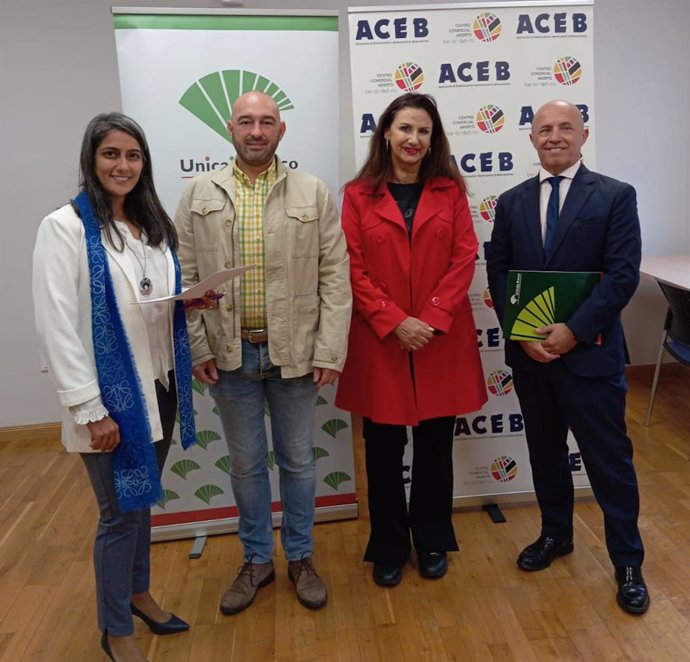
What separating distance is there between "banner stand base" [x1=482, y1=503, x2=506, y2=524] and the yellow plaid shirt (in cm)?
145

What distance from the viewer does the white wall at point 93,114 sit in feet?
12.0

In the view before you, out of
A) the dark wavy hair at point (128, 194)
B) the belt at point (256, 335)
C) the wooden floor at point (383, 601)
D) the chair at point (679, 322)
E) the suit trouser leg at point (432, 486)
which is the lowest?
the wooden floor at point (383, 601)

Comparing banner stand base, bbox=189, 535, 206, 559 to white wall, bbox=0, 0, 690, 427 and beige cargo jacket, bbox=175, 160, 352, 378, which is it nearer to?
beige cargo jacket, bbox=175, 160, 352, 378

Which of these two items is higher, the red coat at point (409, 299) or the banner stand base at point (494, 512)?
the red coat at point (409, 299)

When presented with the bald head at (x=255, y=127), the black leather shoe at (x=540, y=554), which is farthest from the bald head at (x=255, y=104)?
the black leather shoe at (x=540, y=554)

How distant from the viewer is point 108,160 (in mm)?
1728

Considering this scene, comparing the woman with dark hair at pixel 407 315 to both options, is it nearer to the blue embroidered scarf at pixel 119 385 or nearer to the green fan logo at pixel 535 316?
the green fan logo at pixel 535 316

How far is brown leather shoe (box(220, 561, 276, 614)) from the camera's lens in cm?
231

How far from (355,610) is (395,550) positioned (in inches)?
10.6

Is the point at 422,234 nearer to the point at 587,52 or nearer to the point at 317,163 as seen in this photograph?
the point at 317,163

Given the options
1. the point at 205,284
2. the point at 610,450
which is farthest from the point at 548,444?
the point at 205,284

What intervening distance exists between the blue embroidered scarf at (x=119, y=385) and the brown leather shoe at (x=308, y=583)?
0.79 metres

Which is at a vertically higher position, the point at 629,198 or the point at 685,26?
the point at 685,26

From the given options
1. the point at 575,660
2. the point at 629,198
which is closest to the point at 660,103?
the point at 629,198
